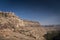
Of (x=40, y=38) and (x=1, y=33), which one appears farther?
(x=40, y=38)

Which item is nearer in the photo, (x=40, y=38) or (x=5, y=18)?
(x=40, y=38)

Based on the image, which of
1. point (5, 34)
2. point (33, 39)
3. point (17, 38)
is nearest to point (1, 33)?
point (5, 34)

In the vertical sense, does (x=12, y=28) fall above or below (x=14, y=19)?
below

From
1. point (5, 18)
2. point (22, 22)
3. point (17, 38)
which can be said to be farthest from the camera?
point (22, 22)

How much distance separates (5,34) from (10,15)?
9.07m

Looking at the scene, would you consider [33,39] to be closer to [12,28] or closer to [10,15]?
[12,28]

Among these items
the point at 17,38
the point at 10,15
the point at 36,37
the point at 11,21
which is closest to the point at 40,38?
the point at 36,37

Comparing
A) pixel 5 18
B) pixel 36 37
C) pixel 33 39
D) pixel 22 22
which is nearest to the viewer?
pixel 33 39

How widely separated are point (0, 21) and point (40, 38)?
333 inches

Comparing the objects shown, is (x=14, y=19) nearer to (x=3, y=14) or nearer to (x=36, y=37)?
(x=3, y=14)

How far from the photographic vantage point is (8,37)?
25078mm

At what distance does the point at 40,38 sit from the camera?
2822 centimetres

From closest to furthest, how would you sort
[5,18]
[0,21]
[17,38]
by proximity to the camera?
[17,38], [0,21], [5,18]

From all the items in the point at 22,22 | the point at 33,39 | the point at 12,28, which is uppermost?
the point at 22,22
